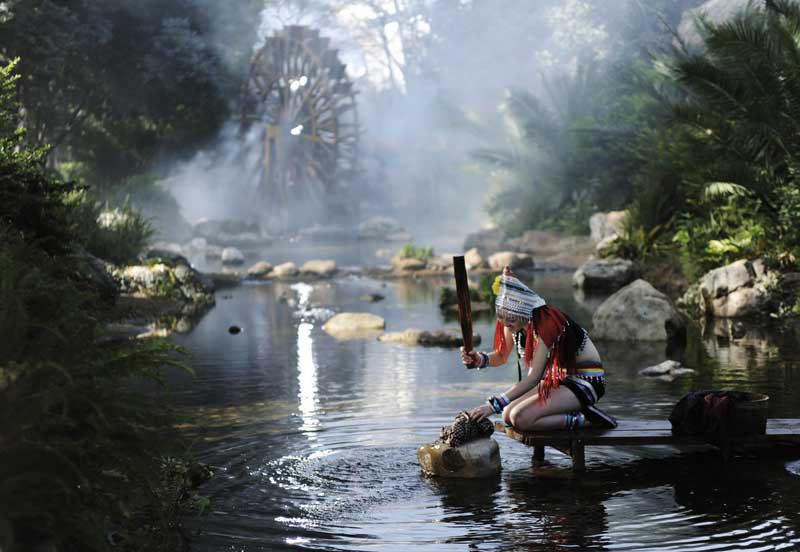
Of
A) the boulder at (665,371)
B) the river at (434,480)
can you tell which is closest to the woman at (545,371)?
the river at (434,480)

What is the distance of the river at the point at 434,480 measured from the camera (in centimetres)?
534

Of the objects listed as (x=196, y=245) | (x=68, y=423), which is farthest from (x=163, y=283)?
(x=196, y=245)

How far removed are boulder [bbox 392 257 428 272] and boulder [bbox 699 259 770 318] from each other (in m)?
9.91

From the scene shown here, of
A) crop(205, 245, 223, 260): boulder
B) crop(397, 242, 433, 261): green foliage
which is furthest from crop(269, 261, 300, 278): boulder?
crop(205, 245, 223, 260): boulder

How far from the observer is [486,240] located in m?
33.6

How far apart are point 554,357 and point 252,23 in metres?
30.5

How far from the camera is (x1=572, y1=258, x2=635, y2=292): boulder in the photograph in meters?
19.2

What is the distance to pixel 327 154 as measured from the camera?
45.2m

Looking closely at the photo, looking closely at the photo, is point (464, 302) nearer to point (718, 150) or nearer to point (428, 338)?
point (428, 338)

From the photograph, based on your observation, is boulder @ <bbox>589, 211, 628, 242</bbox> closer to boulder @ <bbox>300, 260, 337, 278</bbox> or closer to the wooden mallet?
boulder @ <bbox>300, 260, 337, 278</bbox>

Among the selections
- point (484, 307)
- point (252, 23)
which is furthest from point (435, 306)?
point (252, 23)

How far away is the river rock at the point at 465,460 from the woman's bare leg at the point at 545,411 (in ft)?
0.72

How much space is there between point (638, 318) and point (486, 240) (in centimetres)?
2069

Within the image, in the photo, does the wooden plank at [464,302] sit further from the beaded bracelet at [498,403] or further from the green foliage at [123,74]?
the green foliage at [123,74]
